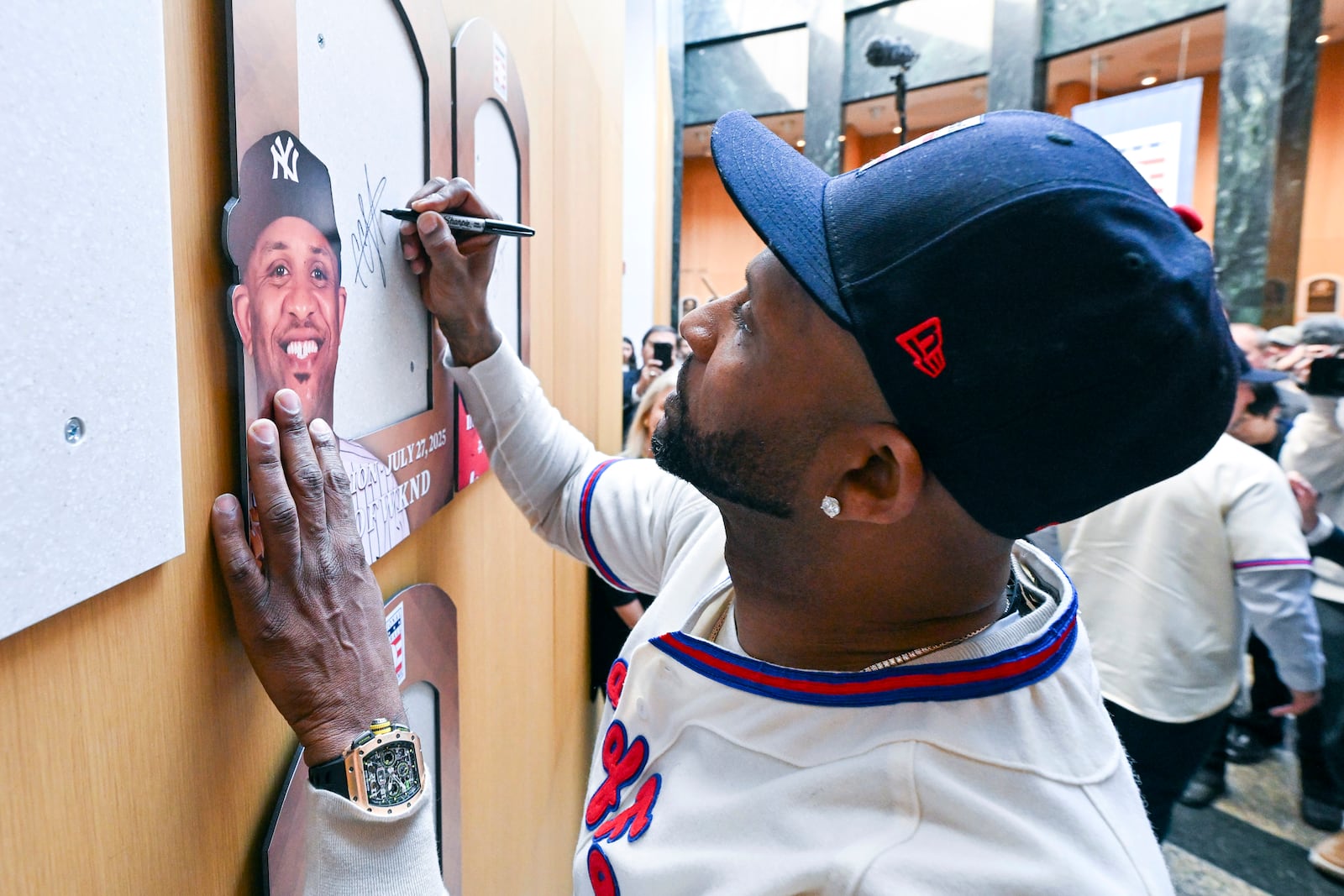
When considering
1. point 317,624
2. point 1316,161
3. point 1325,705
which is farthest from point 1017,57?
point 317,624

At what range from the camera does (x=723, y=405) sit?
0.91 m

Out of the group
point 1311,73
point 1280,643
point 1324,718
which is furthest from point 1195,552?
point 1311,73

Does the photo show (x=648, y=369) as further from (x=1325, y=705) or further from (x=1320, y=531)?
(x=1325, y=705)

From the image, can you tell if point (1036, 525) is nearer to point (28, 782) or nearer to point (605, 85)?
point (28, 782)

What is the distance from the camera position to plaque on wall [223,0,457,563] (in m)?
0.62

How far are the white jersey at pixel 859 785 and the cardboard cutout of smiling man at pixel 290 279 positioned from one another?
343 millimetres

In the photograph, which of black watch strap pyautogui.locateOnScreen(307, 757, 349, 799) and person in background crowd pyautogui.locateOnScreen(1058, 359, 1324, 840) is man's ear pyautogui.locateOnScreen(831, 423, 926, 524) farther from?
person in background crowd pyautogui.locateOnScreen(1058, 359, 1324, 840)

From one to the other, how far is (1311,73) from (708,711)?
22.2 ft

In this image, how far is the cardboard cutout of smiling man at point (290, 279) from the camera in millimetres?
619

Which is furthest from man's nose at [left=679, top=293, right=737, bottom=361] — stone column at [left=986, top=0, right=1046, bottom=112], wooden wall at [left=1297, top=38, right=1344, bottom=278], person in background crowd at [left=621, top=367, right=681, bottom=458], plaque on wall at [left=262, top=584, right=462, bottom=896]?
wooden wall at [left=1297, top=38, right=1344, bottom=278]

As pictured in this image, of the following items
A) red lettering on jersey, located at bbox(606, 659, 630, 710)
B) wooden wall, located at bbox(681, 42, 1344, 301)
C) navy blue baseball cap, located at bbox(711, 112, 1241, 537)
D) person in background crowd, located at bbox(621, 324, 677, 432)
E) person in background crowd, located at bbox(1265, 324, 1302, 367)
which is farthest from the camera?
wooden wall, located at bbox(681, 42, 1344, 301)

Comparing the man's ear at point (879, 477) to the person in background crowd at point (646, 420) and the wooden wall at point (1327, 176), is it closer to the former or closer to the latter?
the person in background crowd at point (646, 420)

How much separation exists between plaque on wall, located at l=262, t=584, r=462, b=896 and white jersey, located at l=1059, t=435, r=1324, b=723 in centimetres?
175
